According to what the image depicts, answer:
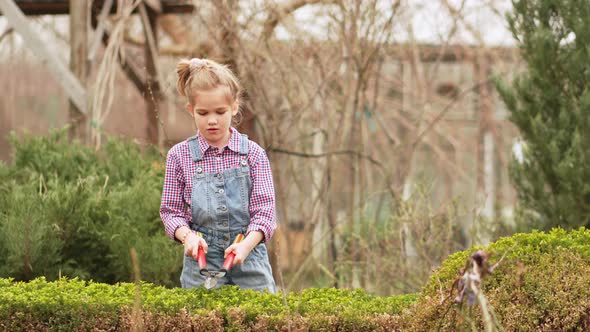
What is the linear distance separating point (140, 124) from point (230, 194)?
44.5 ft

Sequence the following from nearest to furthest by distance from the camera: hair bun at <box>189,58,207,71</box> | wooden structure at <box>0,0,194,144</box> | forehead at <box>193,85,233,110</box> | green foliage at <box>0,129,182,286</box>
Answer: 1. forehead at <box>193,85,233,110</box>
2. hair bun at <box>189,58,207,71</box>
3. green foliage at <box>0,129,182,286</box>
4. wooden structure at <box>0,0,194,144</box>

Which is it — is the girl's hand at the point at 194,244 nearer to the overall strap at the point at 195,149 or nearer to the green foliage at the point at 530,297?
the overall strap at the point at 195,149

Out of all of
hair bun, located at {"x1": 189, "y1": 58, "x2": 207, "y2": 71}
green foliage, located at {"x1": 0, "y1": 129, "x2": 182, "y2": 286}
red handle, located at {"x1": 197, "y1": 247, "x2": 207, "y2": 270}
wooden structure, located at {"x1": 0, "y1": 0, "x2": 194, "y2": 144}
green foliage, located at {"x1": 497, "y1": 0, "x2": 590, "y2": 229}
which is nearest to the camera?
red handle, located at {"x1": 197, "y1": 247, "x2": 207, "y2": 270}

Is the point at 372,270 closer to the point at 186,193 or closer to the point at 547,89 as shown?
the point at 547,89

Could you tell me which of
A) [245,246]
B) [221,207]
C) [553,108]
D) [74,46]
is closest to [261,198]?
[221,207]

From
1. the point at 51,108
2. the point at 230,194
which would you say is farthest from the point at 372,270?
the point at 51,108

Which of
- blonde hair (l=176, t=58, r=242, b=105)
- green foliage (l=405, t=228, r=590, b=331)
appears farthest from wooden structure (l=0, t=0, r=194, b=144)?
green foliage (l=405, t=228, r=590, b=331)

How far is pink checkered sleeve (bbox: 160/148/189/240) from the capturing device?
11.1ft

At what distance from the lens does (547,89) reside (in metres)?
5.96

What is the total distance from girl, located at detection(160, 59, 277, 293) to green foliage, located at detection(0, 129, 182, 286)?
1.25 m

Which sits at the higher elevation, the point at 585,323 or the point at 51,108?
the point at 51,108

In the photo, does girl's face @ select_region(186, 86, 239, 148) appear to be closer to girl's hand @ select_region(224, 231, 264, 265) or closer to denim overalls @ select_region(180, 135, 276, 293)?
denim overalls @ select_region(180, 135, 276, 293)

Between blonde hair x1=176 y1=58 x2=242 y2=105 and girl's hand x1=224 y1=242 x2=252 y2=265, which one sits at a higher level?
blonde hair x1=176 y1=58 x2=242 y2=105

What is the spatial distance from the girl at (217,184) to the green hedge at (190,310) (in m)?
0.20
